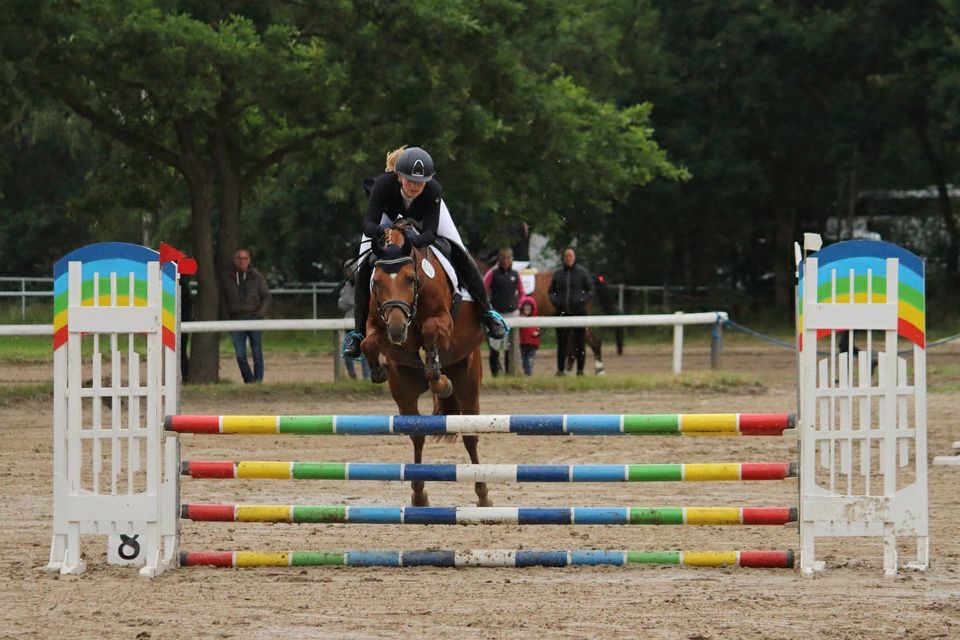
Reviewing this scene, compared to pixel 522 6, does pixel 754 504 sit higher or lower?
lower

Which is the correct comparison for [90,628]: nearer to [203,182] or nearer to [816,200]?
[203,182]

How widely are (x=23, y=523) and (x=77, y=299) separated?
2286 millimetres

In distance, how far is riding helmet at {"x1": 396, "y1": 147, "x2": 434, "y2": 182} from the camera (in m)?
9.58

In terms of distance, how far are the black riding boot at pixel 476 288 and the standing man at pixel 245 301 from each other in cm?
1028

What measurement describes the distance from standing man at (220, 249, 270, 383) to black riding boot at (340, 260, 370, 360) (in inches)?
408

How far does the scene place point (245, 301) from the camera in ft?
67.3

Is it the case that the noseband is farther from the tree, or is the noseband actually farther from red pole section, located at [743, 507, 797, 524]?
the tree

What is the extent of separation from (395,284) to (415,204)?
81 cm

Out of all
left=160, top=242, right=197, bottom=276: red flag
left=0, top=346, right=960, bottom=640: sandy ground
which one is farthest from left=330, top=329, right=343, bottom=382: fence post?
left=160, top=242, right=197, bottom=276: red flag

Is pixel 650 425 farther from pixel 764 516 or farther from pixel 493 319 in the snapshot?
pixel 493 319

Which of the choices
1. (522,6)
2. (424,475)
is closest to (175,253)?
(424,475)

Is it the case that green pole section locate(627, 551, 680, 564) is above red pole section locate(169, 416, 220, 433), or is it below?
below

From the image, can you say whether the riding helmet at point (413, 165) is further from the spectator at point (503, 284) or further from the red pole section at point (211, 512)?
the spectator at point (503, 284)

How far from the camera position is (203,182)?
21078 mm
